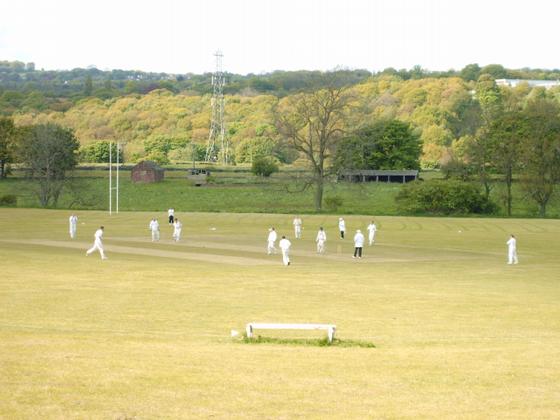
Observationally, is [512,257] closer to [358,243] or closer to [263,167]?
[358,243]

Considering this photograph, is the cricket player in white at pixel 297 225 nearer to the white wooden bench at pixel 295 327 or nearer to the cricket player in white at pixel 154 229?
the cricket player in white at pixel 154 229

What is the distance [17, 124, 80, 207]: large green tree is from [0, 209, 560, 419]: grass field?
4737cm

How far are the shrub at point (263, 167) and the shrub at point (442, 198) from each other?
1584 inches

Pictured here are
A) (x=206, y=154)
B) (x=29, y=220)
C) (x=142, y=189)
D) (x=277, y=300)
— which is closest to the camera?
(x=277, y=300)

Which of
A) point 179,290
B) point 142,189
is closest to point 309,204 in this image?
point 142,189

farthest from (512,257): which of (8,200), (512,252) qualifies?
(8,200)

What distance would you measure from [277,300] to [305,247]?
2378 centimetres

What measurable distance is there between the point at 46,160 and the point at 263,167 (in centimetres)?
3523

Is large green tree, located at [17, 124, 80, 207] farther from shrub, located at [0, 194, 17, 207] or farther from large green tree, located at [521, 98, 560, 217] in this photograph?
large green tree, located at [521, 98, 560, 217]

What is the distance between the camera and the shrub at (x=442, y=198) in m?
91.6

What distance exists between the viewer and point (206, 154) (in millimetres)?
175500

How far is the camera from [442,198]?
301 feet

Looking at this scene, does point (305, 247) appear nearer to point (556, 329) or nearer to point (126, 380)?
point (556, 329)

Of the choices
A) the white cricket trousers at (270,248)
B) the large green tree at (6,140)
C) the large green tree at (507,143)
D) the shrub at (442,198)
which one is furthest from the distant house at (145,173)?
the white cricket trousers at (270,248)
